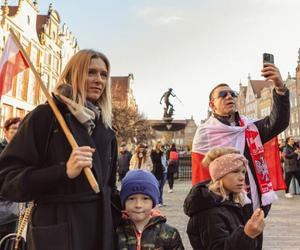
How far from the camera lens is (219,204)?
2.39 meters

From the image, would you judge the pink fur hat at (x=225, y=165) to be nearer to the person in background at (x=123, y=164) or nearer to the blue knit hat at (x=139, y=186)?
the blue knit hat at (x=139, y=186)

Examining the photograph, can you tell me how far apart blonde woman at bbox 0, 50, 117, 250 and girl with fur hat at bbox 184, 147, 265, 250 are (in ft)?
2.43

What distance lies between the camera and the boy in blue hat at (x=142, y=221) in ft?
7.34

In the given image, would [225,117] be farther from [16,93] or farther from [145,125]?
[145,125]

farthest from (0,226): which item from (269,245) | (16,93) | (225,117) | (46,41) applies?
(46,41)

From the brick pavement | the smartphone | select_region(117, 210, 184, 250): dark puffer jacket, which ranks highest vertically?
the smartphone

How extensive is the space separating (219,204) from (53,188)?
119 centimetres

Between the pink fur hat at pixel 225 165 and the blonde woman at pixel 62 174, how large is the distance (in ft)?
2.95

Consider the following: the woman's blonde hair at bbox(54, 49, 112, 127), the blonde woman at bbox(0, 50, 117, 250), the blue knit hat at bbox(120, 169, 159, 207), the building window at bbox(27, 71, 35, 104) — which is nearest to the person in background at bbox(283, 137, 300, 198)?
the blue knit hat at bbox(120, 169, 159, 207)

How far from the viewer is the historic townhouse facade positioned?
93.2 ft

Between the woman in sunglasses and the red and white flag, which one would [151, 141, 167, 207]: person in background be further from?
the red and white flag

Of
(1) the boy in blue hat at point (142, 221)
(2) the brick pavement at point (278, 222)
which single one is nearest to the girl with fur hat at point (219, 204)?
(1) the boy in blue hat at point (142, 221)

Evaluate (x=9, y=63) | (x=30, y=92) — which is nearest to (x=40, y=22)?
(x=30, y=92)

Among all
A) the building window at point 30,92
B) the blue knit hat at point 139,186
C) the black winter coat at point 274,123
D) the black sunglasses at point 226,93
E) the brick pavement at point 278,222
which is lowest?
the brick pavement at point 278,222
